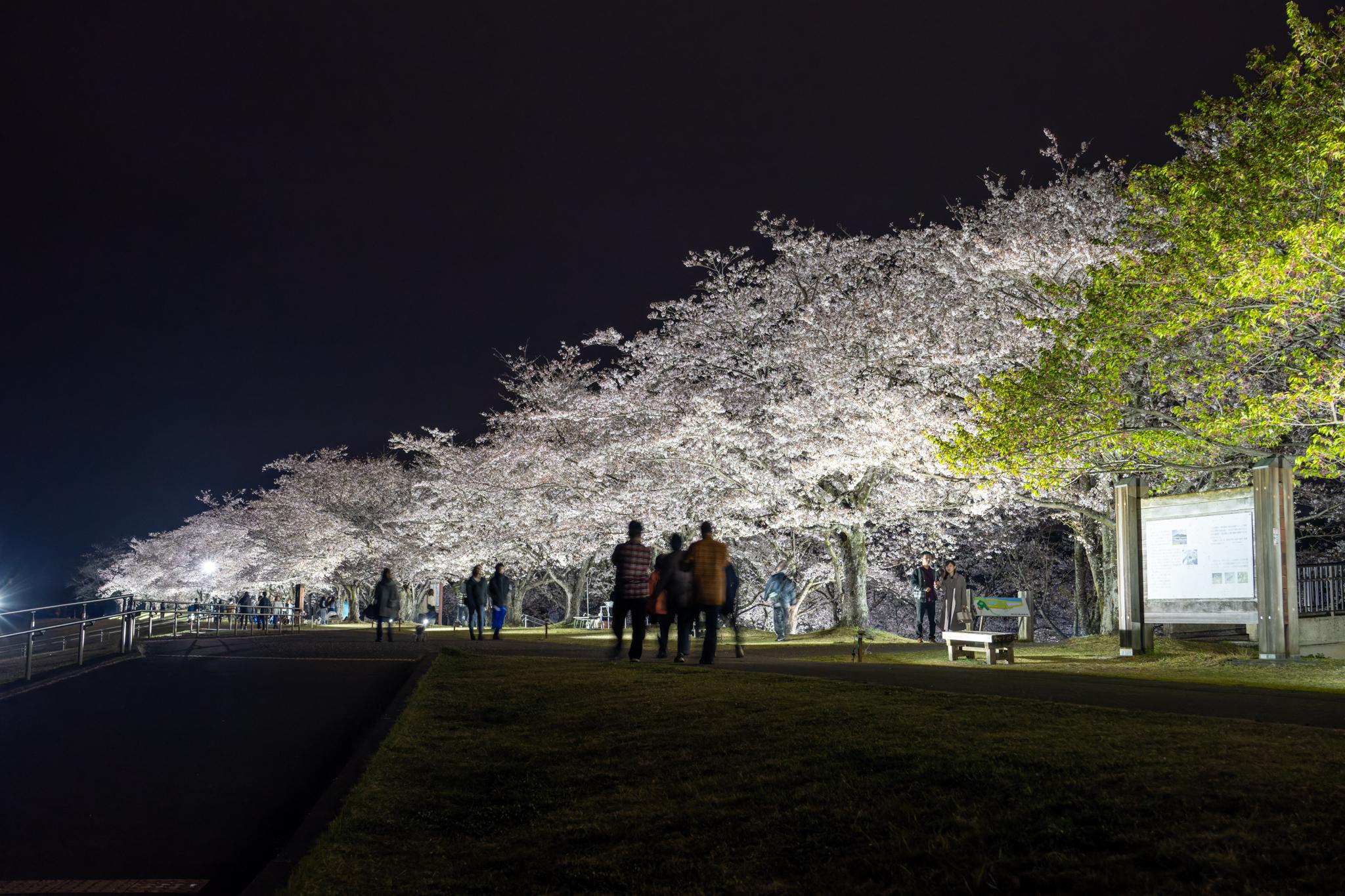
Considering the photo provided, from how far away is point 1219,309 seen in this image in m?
12.6

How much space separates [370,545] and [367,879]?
47232mm

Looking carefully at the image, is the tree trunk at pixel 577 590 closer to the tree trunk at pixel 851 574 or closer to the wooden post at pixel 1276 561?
the tree trunk at pixel 851 574

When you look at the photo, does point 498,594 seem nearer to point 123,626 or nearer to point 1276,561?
point 123,626

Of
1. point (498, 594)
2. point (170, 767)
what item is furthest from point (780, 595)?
point (170, 767)

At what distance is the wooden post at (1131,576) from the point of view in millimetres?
15133

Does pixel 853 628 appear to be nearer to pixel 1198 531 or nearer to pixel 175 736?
pixel 1198 531

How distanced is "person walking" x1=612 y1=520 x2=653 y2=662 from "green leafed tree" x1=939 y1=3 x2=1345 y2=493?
4.86 metres

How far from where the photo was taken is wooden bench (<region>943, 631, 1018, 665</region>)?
14516mm

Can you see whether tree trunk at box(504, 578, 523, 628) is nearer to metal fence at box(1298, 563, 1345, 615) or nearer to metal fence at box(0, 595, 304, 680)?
metal fence at box(0, 595, 304, 680)

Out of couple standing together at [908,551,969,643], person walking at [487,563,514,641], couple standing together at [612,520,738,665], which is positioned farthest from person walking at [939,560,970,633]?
person walking at [487,563,514,641]

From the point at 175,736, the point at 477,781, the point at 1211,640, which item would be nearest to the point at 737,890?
the point at 477,781

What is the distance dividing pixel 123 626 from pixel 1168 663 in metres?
17.2

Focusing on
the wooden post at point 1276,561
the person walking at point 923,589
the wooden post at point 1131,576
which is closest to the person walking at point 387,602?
the person walking at point 923,589

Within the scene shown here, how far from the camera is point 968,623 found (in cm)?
2016
